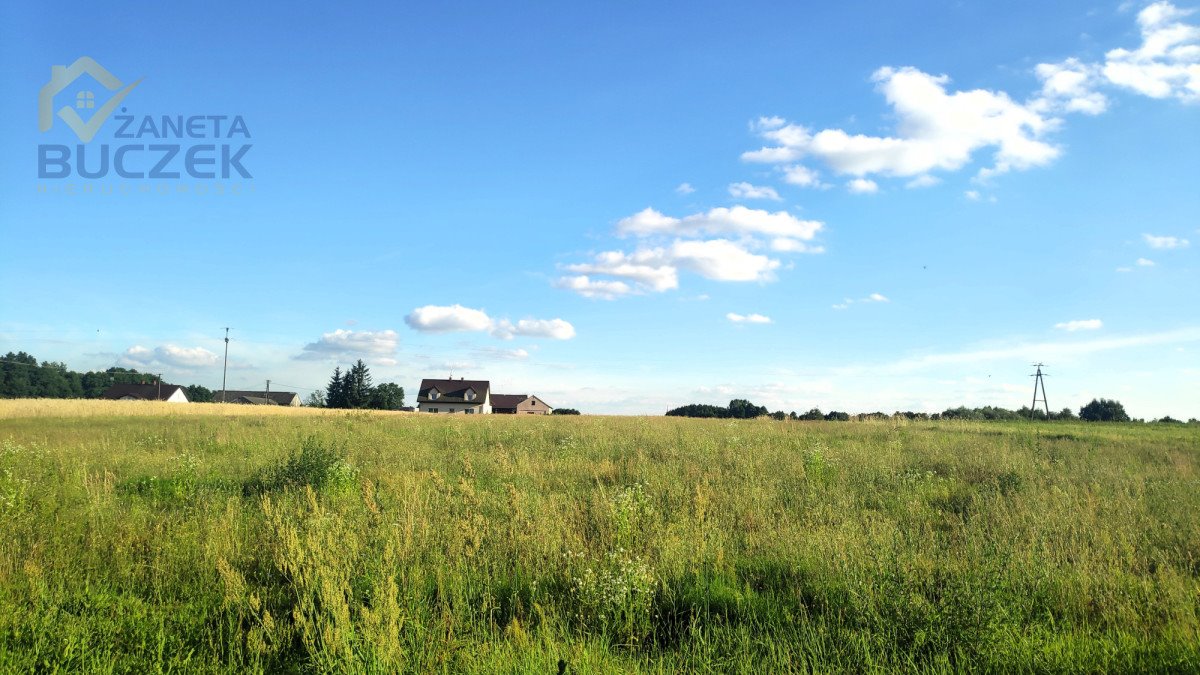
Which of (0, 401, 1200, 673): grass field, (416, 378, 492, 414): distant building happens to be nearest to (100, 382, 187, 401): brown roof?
(416, 378, 492, 414): distant building

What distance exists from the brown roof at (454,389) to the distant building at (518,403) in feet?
19.4

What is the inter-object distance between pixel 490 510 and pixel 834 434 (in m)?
15.2

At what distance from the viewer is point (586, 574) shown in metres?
5.27

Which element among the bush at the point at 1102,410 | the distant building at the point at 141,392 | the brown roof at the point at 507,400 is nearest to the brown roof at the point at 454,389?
the brown roof at the point at 507,400

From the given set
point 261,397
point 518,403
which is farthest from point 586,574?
point 261,397

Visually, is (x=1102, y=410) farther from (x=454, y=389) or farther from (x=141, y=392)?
(x=141, y=392)

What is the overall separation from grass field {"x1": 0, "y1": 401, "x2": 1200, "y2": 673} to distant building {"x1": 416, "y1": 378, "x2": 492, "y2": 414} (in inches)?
3384

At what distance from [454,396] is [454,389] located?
1.45 meters

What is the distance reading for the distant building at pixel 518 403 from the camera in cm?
10344

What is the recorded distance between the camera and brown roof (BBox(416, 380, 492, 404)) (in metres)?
96.1

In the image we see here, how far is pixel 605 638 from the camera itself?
4547 millimetres

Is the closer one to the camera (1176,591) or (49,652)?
(49,652)

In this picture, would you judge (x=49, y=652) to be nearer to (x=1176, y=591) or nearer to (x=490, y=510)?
(x=490, y=510)

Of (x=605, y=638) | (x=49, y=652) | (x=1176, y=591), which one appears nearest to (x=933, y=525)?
(x=1176, y=591)
